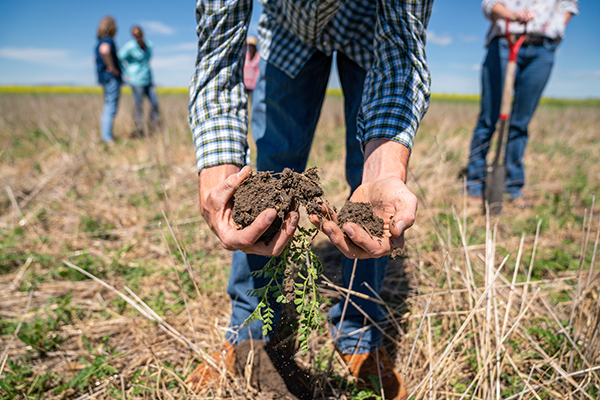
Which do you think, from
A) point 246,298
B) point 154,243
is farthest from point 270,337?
point 154,243

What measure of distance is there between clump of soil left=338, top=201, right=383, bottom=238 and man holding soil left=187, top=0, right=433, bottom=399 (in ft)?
0.15

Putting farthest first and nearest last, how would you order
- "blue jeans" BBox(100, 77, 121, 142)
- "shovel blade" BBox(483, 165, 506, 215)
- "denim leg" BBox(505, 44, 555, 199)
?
"blue jeans" BBox(100, 77, 121, 142) → "shovel blade" BBox(483, 165, 506, 215) → "denim leg" BBox(505, 44, 555, 199)

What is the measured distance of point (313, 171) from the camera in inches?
46.7

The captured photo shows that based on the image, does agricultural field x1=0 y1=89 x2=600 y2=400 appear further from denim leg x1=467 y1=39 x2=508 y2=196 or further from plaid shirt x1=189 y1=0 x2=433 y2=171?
plaid shirt x1=189 y1=0 x2=433 y2=171

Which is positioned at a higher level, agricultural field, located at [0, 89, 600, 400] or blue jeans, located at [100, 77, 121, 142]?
blue jeans, located at [100, 77, 121, 142]

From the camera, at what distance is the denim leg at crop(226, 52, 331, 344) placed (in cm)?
163

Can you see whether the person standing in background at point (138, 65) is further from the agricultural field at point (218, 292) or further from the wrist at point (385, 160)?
the wrist at point (385, 160)

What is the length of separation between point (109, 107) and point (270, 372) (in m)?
6.59

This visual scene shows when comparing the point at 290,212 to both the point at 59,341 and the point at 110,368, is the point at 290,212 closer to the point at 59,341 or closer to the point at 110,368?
the point at 110,368

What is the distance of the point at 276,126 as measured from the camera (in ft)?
5.59

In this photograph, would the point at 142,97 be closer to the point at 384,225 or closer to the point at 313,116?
the point at 313,116

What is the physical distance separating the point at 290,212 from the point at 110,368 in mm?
1389

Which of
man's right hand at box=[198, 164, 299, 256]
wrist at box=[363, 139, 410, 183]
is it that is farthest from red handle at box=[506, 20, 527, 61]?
man's right hand at box=[198, 164, 299, 256]

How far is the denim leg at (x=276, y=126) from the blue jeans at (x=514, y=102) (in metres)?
2.70
